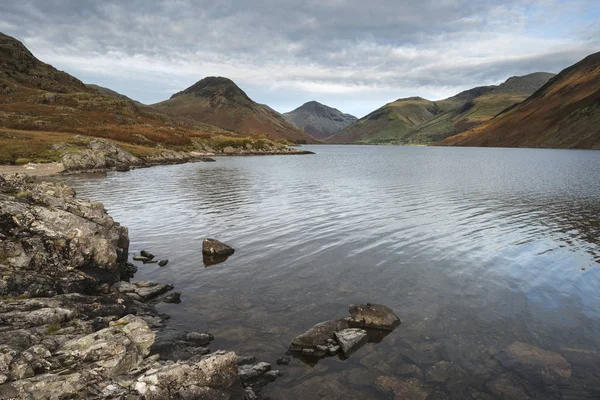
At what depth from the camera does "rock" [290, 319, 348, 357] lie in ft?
50.4

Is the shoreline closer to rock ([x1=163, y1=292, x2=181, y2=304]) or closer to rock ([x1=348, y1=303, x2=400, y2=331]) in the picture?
rock ([x1=163, y1=292, x2=181, y2=304])

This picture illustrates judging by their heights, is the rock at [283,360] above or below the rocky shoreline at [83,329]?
below

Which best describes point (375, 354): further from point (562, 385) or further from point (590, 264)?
point (590, 264)

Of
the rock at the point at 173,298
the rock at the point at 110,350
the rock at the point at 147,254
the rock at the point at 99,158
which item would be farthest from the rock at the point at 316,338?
the rock at the point at 99,158

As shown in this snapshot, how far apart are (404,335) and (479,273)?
10.5 meters

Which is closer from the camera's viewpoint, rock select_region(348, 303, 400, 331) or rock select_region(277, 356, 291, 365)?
rock select_region(277, 356, 291, 365)

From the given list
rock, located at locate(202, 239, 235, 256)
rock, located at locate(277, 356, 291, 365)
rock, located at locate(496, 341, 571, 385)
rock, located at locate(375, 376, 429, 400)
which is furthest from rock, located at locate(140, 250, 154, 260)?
rock, located at locate(496, 341, 571, 385)

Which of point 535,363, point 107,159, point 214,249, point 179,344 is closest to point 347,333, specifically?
point 179,344

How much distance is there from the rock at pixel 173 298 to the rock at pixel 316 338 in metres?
8.21

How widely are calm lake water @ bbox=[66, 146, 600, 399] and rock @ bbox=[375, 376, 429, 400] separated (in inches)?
12.6

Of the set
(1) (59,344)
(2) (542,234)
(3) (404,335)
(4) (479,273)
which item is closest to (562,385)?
(3) (404,335)

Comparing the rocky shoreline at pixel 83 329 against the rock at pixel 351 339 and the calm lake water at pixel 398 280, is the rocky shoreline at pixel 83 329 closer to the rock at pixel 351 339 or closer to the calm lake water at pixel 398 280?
the calm lake water at pixel 398 280

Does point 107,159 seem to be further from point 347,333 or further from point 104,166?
point 347,333

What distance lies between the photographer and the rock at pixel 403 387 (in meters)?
12.8
